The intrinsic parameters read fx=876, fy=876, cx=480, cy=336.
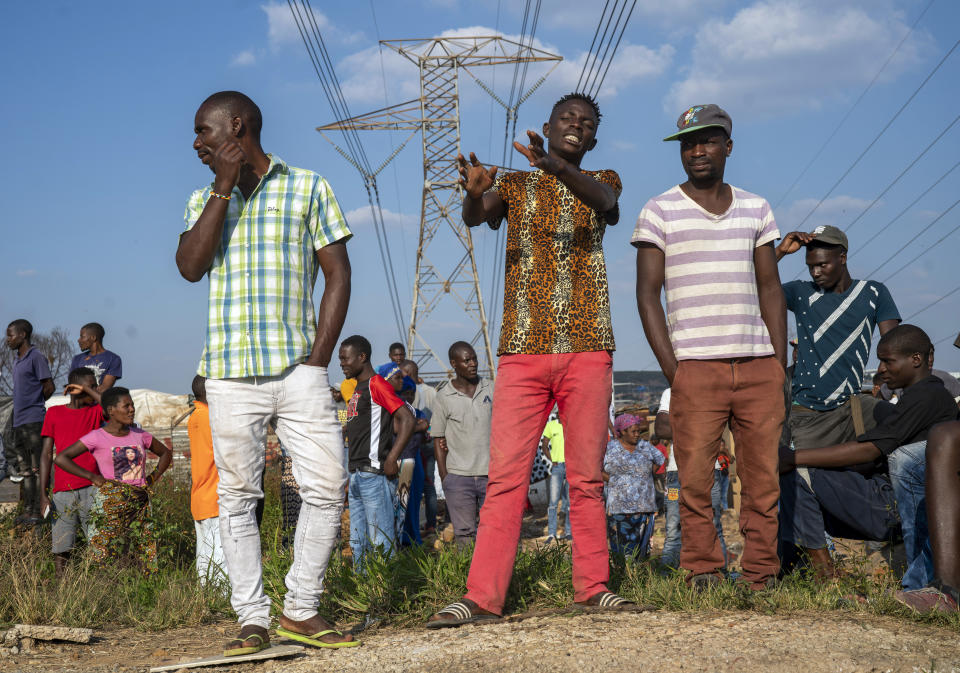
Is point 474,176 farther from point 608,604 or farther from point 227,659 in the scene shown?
point 227,659

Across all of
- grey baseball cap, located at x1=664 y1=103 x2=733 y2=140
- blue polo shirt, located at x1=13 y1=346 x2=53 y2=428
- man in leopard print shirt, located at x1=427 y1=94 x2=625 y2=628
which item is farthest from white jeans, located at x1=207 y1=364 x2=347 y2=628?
blue polo shirt, located at x1=13 y1=346 x2=53 y2=428

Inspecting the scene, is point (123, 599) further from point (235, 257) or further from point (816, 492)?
point (816, 492)

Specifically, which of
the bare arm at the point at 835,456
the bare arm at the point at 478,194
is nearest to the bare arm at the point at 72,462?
the bare arm at the point at 478,194

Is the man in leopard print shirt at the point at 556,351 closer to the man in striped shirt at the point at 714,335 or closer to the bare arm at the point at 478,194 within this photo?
the bare arm at the point at 478,194

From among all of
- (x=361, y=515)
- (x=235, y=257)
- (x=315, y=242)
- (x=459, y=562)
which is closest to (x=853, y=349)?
(x=459, y=562)

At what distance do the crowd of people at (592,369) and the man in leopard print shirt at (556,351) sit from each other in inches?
0.4

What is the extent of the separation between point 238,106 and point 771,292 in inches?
106

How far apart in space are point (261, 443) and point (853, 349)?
3.47m

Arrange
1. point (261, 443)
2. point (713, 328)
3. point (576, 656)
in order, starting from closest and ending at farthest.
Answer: point (576, 656) → point (261, 443) → point (713, 328)

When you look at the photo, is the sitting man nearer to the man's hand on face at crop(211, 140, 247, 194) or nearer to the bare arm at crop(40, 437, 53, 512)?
the man's hand on face at crop(211, 140, 247, 194)

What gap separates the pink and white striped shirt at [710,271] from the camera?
4246 millimetres

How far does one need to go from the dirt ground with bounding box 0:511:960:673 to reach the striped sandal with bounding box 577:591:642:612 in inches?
1.7

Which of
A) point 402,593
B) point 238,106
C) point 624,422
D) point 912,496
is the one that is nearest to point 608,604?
point 402,593

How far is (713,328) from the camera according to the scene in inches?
167
